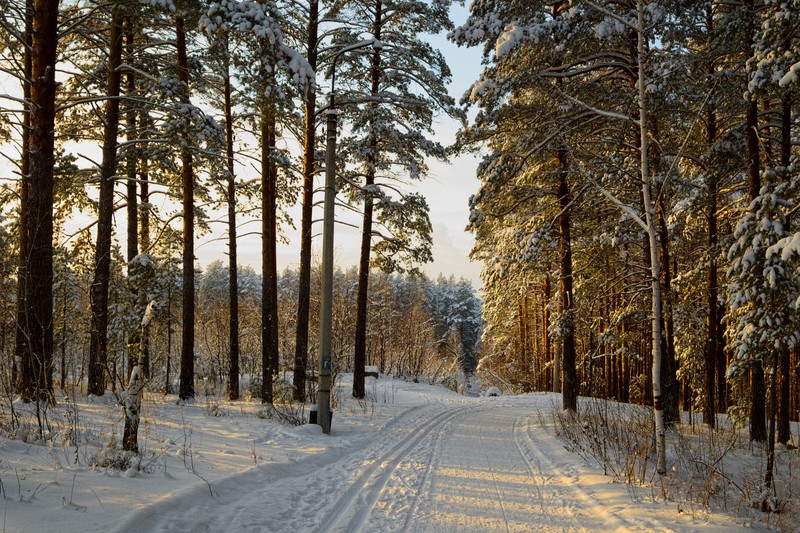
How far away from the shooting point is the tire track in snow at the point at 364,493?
4.34 m

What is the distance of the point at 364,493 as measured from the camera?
5305 mm

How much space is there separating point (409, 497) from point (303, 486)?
1310 millimetres

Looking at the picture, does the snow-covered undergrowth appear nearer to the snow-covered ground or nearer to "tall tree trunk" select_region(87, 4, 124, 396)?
the snow-covered ground

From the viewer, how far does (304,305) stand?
40.9 ft

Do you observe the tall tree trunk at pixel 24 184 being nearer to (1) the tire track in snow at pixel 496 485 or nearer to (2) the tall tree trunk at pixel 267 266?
(2) the tall tree trunk at pixel 267 266

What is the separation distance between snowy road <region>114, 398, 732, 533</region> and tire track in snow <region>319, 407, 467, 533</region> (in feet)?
0.04

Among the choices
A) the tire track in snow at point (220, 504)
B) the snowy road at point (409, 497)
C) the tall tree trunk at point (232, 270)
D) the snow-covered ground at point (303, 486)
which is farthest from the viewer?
the tall tree trunk at point (232, 270)

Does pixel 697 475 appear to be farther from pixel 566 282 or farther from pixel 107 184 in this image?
pixel 107 184

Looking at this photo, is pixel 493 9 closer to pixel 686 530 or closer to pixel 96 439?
pixel 686 530

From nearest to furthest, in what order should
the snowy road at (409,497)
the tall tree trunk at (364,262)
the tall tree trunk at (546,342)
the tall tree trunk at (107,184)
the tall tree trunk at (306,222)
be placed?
the snowy road at (409,497) < the tall tree trunk at (107,184) < the tall tree trunk at (306,222) < the tall tree trunk at (364,262) < the tall tree trunk at (546,342)

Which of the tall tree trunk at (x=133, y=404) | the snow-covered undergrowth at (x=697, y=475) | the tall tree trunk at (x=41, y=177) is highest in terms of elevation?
the tall tree trunk at (x=41, y=177)

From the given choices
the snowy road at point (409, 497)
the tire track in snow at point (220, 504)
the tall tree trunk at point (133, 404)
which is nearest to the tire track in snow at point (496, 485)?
the snowy road at point (409, 497)

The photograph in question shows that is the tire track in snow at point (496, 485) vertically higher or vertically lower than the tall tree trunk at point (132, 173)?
lower

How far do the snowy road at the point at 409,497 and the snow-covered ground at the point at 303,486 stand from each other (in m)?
0.02
